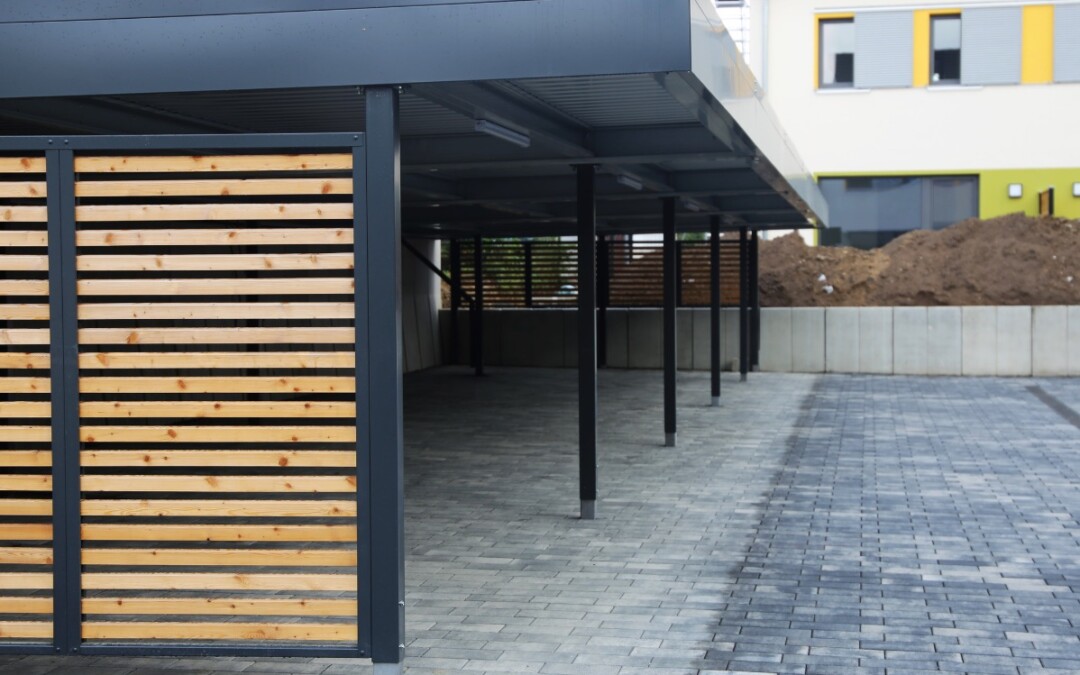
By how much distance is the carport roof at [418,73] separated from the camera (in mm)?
5539

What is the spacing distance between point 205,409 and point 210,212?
2.85 feet

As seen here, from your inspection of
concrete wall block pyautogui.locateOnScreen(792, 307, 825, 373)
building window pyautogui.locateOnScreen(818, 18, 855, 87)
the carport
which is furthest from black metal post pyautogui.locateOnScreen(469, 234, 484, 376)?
the carport

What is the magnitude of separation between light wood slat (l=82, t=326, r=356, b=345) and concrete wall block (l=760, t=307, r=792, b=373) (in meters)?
20.4

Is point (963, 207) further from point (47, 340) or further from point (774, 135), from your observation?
point (47, 340)

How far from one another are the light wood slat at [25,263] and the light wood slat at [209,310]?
178 mm

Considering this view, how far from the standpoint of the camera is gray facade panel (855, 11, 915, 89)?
3081 cm

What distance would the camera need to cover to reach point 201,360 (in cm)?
563

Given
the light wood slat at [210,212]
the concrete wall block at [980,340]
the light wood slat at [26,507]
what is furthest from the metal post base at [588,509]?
the concrete wall block at [980,340]

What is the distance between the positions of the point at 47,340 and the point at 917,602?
4.97 m

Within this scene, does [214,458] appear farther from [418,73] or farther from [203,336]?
[418,73]

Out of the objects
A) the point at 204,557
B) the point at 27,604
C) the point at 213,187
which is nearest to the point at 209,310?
the point at 213,187

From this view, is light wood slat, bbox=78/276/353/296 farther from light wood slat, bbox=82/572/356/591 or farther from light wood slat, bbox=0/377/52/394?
light wood slat, bbox=82/572/356/591

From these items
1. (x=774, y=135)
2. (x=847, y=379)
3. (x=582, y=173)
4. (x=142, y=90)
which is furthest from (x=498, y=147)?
(x=847, y=379)

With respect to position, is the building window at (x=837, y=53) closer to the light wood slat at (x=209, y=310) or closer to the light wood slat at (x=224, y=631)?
the light wood slat at (x=209, y=310)
